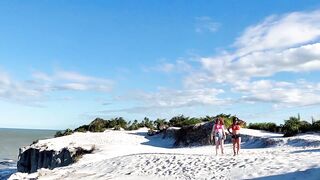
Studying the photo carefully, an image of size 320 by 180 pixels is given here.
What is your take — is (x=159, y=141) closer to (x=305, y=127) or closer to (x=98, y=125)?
(x=305, y=127)

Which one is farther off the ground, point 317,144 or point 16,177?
point 317,144

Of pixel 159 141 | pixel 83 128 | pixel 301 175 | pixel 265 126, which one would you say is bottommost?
pixel 301 175

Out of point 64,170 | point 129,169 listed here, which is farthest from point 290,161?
point 64,170

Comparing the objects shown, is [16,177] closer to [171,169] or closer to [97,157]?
[97,157]

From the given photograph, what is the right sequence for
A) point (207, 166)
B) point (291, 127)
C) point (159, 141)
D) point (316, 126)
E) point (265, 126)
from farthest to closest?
point (265, 126)
point (159, 141)
point (291, 127)
point (316, 126)
point (207, 166)

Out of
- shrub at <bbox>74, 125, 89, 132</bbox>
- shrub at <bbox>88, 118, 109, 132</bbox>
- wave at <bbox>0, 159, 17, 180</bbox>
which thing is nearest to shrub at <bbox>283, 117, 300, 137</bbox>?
shrub at <bbox>88, 118, 109, 132</bbox>

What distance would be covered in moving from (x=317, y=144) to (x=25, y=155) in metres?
21.9

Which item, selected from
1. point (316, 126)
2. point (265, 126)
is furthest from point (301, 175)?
point (265, 126)

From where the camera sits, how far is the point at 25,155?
3853cm

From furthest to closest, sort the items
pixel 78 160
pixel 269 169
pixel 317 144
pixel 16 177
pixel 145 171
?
1. pixel 78 160
2. pixel 317 144
3. pixel 16 177
4. pixel 145 171
5. pixel 269 169

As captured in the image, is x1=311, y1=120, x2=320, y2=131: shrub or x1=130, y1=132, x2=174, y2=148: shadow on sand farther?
x1=130, y1=132, x2=174, y2=148: shadow on sand

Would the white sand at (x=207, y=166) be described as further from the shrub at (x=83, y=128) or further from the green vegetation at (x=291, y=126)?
the shrub at (x=83, y=128)

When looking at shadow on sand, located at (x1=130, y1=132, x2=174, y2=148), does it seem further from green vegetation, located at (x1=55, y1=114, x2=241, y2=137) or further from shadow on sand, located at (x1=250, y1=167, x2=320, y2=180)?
shadow on sand, located at (x1=250, y1=167, x2=320, y2=180)

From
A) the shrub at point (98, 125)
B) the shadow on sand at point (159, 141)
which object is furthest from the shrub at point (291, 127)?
the shrub at point (98, 125)
